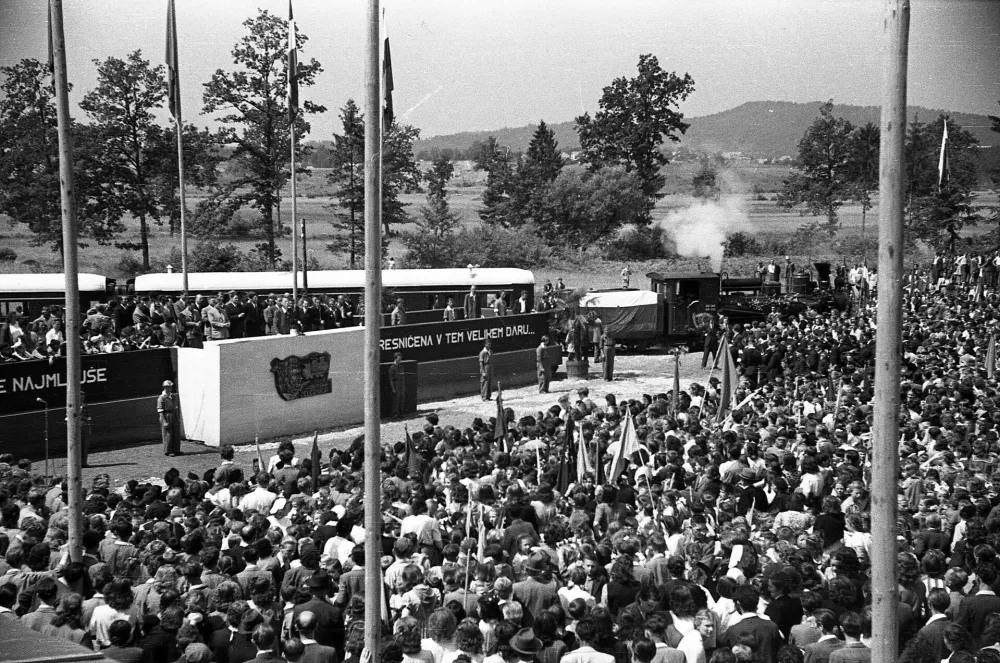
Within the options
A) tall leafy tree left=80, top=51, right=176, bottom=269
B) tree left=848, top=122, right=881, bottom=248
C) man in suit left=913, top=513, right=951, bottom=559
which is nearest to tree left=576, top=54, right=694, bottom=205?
tree left=848, top=122, right=881, bottom=248

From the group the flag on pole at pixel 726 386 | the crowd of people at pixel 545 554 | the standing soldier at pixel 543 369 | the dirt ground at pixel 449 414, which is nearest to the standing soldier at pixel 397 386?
the dirt ground at pixel 449 414

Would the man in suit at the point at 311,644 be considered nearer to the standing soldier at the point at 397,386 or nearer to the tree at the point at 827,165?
the standing soldier at the point at 397,386

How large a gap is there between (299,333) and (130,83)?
2182 cm

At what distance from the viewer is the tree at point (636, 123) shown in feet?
239

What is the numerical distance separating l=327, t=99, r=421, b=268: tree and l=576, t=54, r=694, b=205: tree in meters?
14.3

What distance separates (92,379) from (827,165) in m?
65.8

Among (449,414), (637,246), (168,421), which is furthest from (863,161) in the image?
(168,421)

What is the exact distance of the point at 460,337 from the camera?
29.2m

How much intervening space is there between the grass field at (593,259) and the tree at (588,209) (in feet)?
10.8

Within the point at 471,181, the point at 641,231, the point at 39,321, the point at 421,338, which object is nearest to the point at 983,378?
→ the point at 421,338

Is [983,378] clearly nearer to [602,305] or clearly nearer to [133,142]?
[602,305]

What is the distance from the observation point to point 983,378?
19844mm

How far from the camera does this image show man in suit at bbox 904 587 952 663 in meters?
7.16

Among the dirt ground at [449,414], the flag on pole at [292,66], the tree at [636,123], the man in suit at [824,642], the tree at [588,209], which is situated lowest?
the dirt ground at [449,414]
